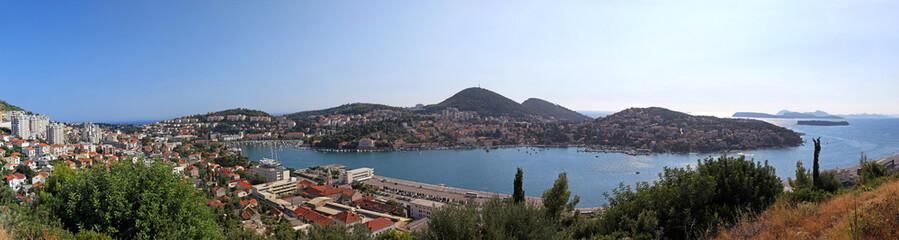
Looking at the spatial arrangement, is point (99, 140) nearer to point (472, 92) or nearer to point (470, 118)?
point (470, 118)

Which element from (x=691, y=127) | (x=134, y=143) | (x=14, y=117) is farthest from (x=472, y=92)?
(x=14, y=117)

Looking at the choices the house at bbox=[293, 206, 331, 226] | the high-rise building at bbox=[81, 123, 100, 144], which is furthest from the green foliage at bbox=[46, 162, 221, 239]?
the high-rise building at bbox=[81, 123, 100, 144]

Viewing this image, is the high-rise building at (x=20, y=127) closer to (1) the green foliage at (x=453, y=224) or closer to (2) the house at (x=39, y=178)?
(2) the house at (x=39, y=178)

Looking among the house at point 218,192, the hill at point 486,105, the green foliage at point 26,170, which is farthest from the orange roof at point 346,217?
the hill at point 486,105

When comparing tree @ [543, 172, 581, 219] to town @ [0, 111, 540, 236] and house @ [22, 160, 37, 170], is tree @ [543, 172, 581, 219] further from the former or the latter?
house @ [22, 160, 37, 170]

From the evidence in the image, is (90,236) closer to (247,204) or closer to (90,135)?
(247,204)

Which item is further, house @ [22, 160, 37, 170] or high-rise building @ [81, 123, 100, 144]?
high-rise building @ [81, 123, 100, 144]
